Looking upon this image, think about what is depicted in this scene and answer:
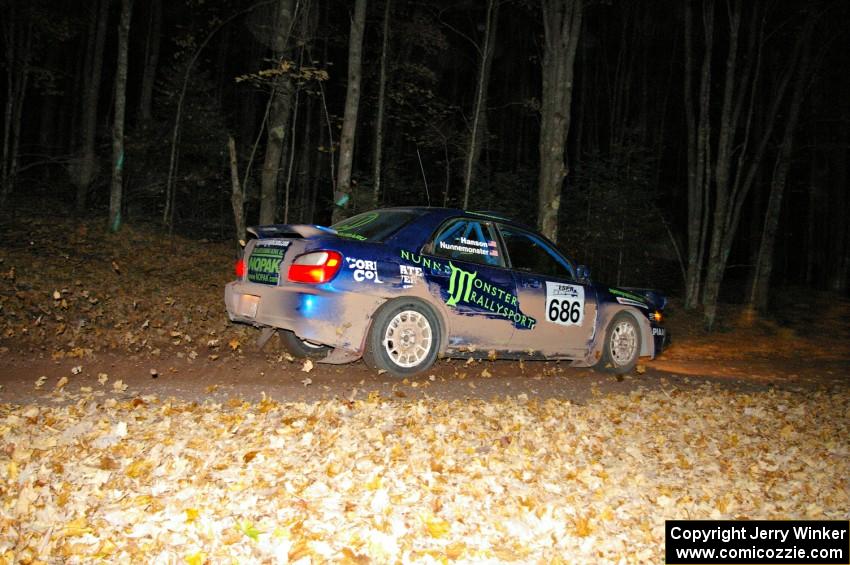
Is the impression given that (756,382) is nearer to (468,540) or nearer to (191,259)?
(468,540)

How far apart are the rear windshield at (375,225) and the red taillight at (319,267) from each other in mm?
467

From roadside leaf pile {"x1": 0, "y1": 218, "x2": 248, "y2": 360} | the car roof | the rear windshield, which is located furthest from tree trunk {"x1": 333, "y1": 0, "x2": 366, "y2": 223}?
the car roof

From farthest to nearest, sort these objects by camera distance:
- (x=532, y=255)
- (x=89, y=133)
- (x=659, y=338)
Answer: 1. (x=89, y=133)
2. (x=659, y=338)
3. (x=532, y=255)

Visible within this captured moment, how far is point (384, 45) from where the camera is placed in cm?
1722

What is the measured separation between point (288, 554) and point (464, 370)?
14.8 ft

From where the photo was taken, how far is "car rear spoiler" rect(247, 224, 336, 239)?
19.0 ft

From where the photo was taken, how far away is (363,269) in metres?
5.66

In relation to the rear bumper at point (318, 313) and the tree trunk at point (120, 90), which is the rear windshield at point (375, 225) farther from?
the tree trunk at point (120, 90)

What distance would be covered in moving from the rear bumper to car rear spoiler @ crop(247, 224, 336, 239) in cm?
55

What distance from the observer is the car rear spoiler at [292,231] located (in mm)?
5789

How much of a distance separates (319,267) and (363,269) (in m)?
0.43

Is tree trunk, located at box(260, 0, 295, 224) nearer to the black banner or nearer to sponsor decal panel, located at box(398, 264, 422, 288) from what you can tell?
sponsor decal panel, located at box(398, 264, 422, 288)

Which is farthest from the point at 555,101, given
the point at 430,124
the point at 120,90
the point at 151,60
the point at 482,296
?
the point at 151,60

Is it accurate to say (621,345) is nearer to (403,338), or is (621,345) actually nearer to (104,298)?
(403,338)
